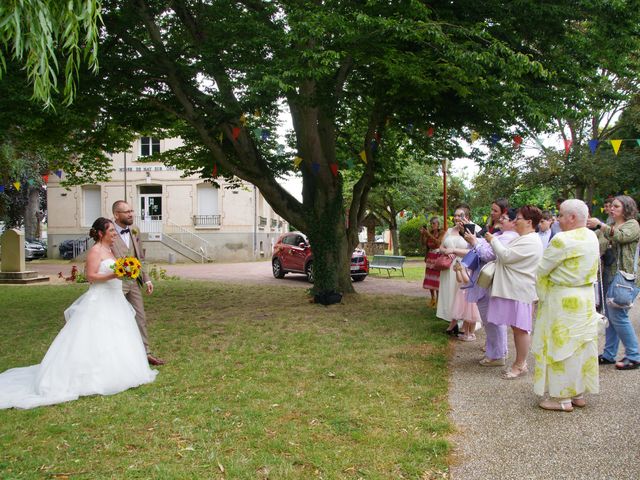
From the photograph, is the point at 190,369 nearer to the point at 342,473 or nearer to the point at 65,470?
the point at 65,470

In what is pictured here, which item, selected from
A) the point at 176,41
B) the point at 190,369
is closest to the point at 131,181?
the point at 176,41

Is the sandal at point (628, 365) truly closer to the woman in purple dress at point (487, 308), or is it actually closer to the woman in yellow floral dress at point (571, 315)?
the woman in purple dress at point (487, 308)

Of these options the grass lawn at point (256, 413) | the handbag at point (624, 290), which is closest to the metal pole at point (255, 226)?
the grass lawn at point (256, 413)

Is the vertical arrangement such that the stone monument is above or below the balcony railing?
below

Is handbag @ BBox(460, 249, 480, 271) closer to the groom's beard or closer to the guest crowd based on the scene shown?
the guest crowd

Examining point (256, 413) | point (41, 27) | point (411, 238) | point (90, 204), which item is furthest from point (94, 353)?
point (90, 204)

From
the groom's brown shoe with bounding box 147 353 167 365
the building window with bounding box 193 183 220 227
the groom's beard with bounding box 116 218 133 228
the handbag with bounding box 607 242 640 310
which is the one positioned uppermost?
the building window with bounding box 193 183 220 227

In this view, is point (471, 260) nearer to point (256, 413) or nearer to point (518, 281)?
point (518, 281)

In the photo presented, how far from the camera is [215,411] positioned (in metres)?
4.61

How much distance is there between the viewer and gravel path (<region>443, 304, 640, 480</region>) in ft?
11.5

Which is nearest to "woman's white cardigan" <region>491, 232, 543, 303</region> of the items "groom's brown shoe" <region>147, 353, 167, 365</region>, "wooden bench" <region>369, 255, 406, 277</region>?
"groom's brown shoe" <region>147, 353, 167, 365</region>

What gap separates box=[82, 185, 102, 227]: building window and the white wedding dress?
32.1 metres

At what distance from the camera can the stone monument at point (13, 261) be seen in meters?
17.9

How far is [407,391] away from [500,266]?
1691 millimetres
